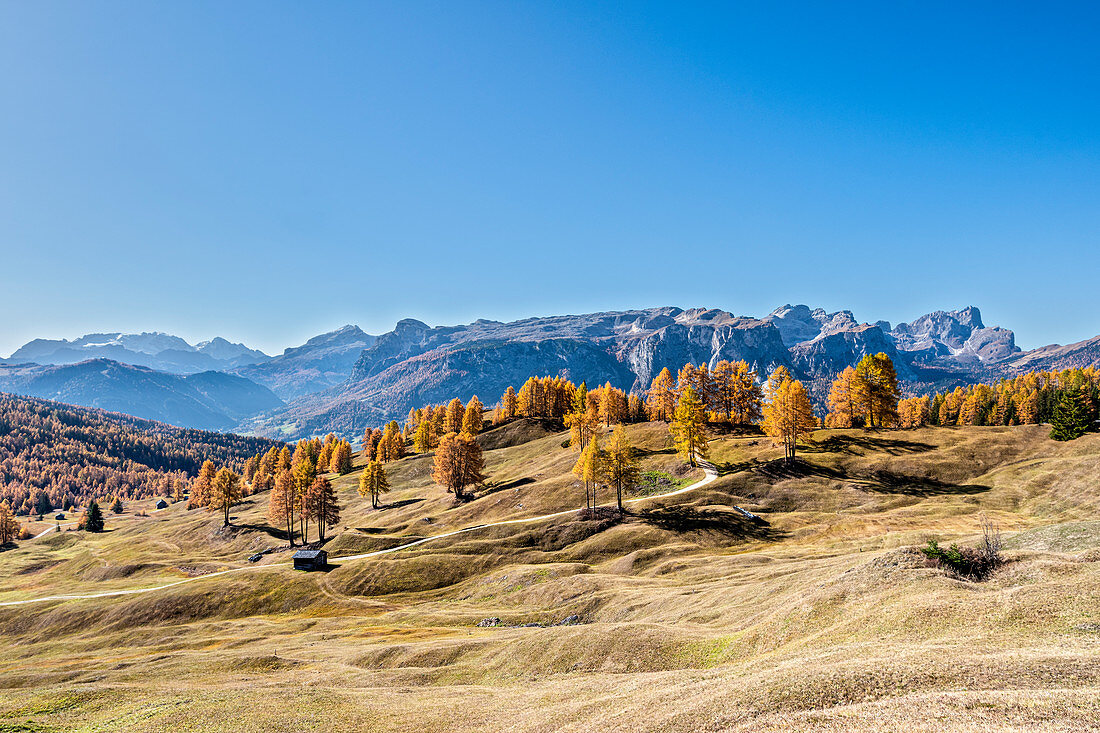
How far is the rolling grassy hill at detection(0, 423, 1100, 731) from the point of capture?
931 inches

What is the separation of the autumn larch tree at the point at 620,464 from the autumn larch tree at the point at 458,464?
4454 centimetres

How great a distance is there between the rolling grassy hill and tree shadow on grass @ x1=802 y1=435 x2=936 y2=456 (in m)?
0.64

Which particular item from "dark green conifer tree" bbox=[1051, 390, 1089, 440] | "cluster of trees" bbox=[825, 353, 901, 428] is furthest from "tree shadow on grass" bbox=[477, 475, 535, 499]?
"dark green conifer tree" bbox=[1051, 390, 1089, 440]

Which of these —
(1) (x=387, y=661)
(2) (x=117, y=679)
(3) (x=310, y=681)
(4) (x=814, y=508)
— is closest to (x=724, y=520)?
(4) (x=814, y=508)

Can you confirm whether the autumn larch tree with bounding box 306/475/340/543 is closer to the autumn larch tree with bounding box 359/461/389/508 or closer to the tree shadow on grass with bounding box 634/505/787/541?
the autumn larch tree with bounding box 359/461/389/508

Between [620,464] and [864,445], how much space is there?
55.5m

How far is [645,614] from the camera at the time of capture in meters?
52.7

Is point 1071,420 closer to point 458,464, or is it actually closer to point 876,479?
point 876,479

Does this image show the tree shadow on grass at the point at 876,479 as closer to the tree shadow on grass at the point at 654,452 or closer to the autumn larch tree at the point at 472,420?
the tree shadow on grass at the point at 654,452

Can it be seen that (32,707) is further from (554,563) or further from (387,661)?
(554,563)

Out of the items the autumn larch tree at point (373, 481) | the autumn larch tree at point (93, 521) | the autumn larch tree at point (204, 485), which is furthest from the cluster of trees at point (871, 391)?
the autumn larch tree at point (93, 521)

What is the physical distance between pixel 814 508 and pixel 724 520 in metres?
16.9

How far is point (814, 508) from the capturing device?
86.8 meters

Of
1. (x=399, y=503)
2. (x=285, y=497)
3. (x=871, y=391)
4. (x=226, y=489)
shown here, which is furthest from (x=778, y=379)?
(x=226, y=489)
